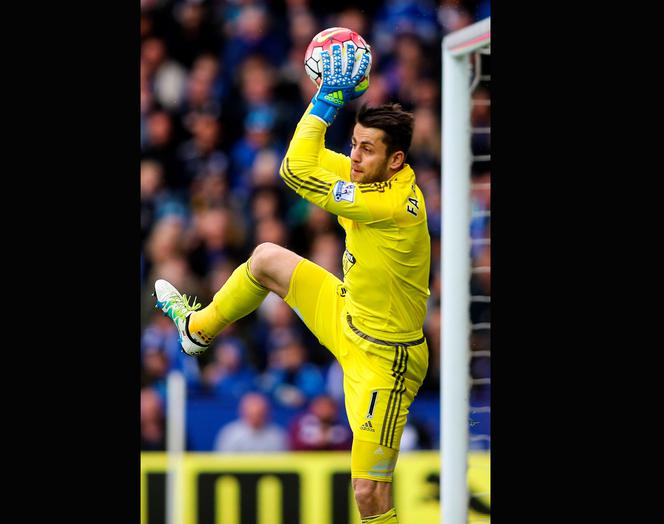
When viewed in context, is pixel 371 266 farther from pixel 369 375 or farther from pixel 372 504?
pixel 372 504

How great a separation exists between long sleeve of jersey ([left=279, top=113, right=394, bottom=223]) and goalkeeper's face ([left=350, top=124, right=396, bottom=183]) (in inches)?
5.0

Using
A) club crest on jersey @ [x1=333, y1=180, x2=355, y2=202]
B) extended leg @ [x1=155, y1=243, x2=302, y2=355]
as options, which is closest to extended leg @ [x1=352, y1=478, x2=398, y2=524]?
extended leg @ [x1=155, y1=243, x2=302, y2=355]

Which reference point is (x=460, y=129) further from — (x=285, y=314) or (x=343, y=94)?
(x=285, y=314)

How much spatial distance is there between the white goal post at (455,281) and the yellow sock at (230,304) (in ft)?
4.71

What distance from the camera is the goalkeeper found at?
17.6ft

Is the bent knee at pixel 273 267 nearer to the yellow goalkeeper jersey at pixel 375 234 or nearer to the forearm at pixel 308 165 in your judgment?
the yellow goalkeeper jersey at pixel 375 234

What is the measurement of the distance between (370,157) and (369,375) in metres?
1.12

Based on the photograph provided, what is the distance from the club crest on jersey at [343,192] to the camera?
17.4 ft

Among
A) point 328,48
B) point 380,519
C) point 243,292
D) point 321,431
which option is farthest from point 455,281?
point 321,431

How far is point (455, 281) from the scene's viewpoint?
6.72 metres

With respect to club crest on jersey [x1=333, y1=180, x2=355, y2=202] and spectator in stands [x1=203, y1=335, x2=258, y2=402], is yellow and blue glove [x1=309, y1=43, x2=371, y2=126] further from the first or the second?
spectator in stands [x1=203, y1=335, x2=258, y2=402]

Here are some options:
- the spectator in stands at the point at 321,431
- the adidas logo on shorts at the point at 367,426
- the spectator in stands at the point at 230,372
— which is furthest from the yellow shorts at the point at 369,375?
the spectator in stands at the point at 230,372

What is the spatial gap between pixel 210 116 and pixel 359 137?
489 centimetres

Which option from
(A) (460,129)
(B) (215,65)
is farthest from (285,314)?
(A) (460,129)
